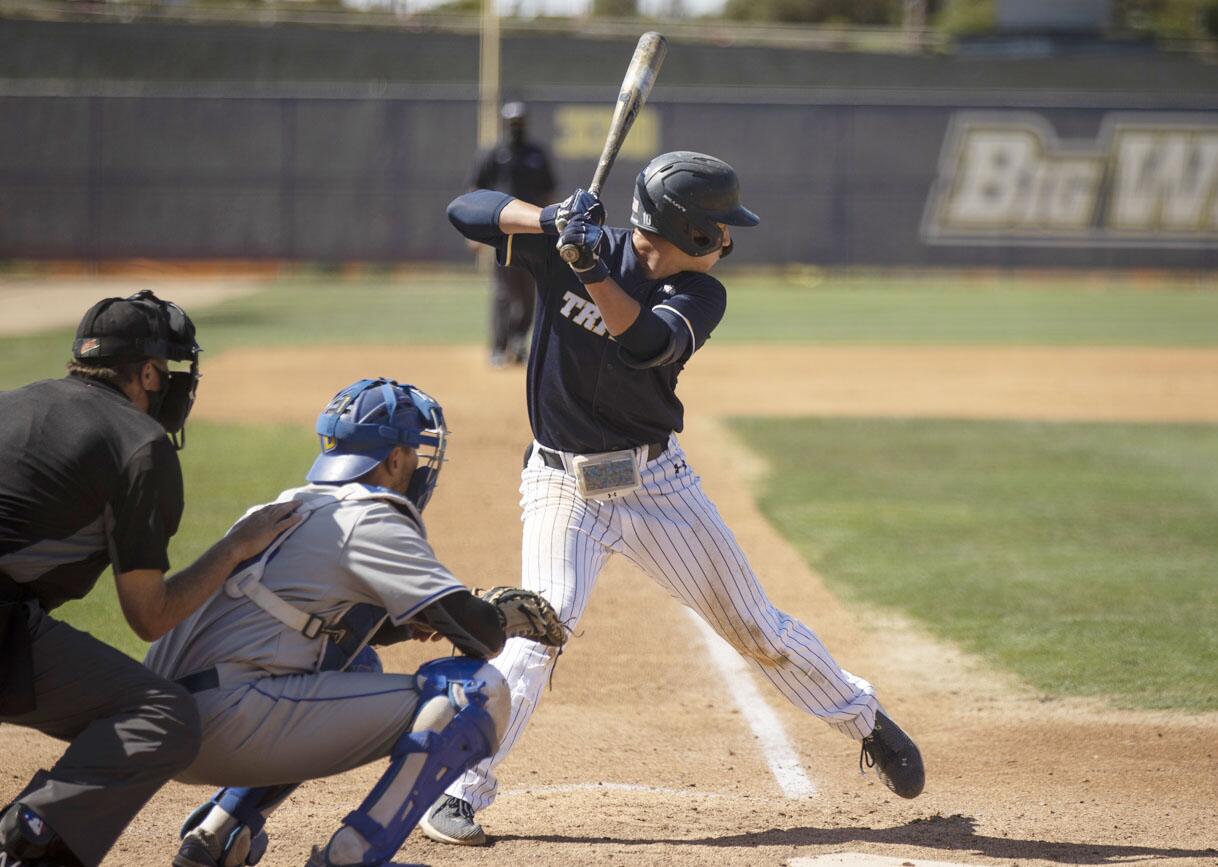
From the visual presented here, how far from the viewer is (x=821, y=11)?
5112cm

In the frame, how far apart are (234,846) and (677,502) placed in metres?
1.54

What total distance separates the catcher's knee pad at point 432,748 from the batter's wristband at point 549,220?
122 cm

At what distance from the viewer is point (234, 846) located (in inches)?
129

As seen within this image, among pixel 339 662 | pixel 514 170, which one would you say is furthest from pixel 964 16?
pixel 339 662

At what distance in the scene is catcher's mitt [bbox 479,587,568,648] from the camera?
335 centimetres

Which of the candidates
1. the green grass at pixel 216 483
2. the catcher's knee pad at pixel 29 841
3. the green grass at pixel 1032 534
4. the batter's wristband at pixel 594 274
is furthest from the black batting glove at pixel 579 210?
the green grass at pixel 216 483

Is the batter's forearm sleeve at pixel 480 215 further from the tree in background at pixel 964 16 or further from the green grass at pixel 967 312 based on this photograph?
the tree in background at pixel 964 16

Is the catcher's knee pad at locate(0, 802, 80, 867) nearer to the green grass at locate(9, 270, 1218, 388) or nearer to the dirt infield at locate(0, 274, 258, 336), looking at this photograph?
the green grass at locate(9, 270, 1218, 388)

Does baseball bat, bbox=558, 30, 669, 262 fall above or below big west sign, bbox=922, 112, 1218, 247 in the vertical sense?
above

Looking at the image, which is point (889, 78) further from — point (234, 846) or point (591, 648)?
point (234, 846)

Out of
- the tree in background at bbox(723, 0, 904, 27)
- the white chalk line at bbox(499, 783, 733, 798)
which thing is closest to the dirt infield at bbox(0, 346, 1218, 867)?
the white chalk line at bbox(499, 783, 733, 798)

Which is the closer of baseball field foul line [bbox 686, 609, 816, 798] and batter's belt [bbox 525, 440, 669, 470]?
batter's belt [bbox 525, 440, 669, 470]

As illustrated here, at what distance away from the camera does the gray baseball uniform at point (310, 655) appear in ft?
10.1

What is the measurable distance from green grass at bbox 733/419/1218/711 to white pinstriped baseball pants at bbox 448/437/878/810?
162cm
